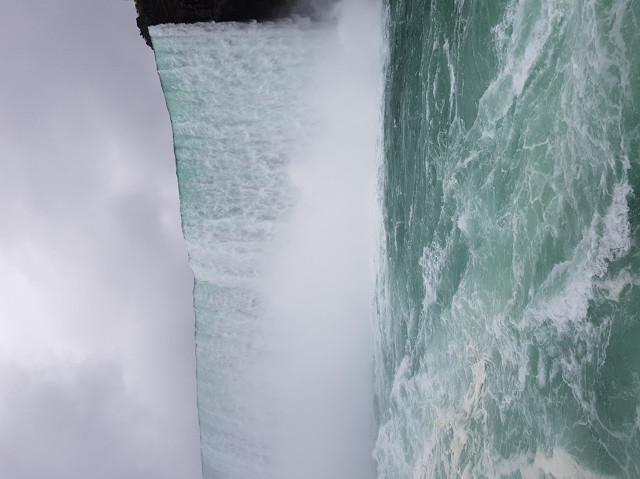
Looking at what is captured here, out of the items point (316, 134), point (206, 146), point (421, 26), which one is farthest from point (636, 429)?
point (206, 146)

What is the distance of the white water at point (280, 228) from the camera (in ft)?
30.2

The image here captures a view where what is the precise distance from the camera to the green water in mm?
3881

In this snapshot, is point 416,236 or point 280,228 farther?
point 280,228

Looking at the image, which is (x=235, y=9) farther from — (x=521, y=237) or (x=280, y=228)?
(x=521, y=237)

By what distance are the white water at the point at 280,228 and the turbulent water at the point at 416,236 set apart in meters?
0.03

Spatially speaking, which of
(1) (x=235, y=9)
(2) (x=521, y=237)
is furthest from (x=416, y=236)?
(1) (x=235, y=9)

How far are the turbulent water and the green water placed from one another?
0.02 metres

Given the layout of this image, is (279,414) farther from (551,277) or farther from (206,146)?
(551,277)

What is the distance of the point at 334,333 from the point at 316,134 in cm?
330

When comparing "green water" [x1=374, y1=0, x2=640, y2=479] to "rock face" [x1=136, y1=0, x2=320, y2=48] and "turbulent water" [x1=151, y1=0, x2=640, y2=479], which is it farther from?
"rock face" [x1=136, y1=0, x2=320, y2=48]

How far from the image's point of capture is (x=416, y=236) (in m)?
7.67

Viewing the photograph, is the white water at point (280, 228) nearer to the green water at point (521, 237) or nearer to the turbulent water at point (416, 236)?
the turbulent water at point (416, 236)

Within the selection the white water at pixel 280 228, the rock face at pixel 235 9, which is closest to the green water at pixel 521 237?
the white water at pixel 280 228

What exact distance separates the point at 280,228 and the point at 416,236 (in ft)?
9.28
